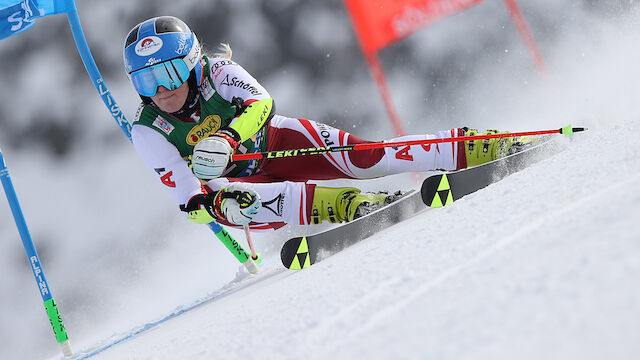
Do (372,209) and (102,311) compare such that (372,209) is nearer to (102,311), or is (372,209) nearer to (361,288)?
(361,288)

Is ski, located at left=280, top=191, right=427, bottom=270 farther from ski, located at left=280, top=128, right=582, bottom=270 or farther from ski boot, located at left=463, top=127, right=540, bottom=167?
ski boot, located at left=463, top=127, right=540, bottom=167

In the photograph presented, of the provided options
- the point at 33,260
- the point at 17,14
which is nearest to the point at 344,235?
the point at 33,260

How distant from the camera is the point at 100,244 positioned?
18.2ft

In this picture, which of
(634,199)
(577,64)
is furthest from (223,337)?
(577,64)

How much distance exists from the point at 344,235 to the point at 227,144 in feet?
2.00

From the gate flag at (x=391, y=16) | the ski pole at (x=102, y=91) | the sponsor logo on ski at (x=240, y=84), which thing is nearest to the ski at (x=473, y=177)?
the sponsor logo on ski at (x=240, y=84)

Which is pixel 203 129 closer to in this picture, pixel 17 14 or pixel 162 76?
pixel 162 76

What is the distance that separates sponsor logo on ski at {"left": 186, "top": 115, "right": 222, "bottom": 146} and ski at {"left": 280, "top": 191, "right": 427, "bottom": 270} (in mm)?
872

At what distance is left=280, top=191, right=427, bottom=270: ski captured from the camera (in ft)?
7.62

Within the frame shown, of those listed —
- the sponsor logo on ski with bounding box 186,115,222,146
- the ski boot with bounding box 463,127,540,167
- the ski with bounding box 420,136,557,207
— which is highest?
the sponsor logo on ski with bounding box 186,115,222,146

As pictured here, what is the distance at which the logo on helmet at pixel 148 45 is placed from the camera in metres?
2.75

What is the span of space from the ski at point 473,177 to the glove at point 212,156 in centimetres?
80

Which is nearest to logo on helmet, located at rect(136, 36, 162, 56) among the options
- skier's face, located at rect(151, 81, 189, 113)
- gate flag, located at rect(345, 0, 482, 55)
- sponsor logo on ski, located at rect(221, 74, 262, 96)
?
skier's face, located at rect(151, 81, 189, 113)

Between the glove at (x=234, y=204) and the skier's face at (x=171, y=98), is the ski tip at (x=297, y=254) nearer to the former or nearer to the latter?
the glove at (x=234, y=204)
